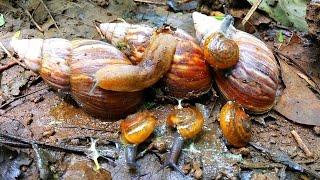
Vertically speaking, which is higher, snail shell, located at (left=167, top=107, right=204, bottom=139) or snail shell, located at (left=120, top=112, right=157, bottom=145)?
snail shell, located at (left=167, top=107, right=204, bottom=139)

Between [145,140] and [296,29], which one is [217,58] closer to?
[145,140]

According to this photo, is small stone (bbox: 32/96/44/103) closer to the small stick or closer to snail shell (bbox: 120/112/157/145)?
snail shell (bbox: 120/112/157/145)

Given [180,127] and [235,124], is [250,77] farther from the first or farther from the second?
[180,127]

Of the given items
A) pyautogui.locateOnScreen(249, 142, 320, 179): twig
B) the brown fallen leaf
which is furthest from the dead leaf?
the brown fallen leaf

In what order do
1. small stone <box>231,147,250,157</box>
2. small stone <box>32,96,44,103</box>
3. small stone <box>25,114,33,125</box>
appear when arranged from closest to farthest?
small stone <box>231,147,250,157</box> → small stone <box>25,114,33,125</box> → small stone <box>32,96,44,103</box>

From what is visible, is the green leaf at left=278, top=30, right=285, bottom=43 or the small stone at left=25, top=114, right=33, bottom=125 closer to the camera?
the small stone at left=25, top=114, right=33, bottom=125
